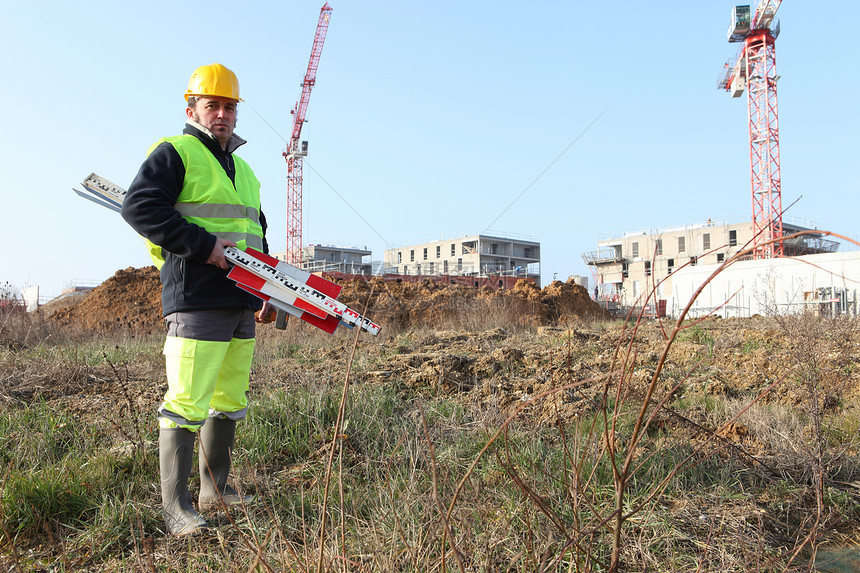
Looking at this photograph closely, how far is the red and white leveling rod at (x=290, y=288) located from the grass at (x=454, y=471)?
0.60 metres

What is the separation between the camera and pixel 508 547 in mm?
2217

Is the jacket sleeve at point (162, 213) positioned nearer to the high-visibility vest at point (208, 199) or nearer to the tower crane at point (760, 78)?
the high-visibility vest at point (208, 199)

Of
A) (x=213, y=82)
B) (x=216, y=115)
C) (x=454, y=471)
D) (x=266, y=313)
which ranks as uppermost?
(x=213, y=82)

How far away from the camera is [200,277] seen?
2711 mm

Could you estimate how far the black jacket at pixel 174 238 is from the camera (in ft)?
8.41

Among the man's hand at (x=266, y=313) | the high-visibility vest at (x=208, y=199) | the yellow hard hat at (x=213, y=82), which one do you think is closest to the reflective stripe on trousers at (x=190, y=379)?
the man's hand at (x=266, y=313)

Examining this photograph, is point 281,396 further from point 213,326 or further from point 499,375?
point 499,375

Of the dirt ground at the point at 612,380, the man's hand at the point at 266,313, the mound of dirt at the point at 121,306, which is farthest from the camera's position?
the mound of dirt at the point at 121,306

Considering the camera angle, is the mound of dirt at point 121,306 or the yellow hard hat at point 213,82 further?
the mound of dirt at point 121,306

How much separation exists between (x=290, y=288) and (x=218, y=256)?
1.23 feet

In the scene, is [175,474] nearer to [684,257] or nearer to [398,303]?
[398,303]

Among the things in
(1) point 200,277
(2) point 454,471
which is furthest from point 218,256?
(2) point 454,471

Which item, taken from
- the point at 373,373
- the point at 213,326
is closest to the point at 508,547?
the point at 213,326

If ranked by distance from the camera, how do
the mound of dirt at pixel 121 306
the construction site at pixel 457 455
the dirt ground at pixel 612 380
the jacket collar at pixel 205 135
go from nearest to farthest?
the construction site at pixel 457 455 → the jacket collar at pixel 205 135 → the dirt ground at pixel 612 380 → the mound of dirt at pixel 121 306
